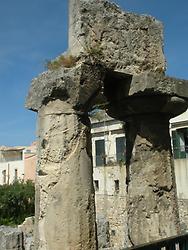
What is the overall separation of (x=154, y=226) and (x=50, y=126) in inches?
81.0

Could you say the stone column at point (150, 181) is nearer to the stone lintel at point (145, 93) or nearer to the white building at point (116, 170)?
the stone lintel at point (145, 93)

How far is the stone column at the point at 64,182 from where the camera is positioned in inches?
159

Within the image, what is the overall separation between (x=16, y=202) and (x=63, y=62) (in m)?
30.7

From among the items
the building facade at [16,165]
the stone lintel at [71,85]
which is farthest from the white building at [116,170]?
the building facade at [16,165]

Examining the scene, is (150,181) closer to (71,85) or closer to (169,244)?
(169,244)

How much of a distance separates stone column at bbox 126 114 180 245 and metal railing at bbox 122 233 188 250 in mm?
1216

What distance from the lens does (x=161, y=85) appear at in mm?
4969

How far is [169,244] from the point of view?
11.9 feet

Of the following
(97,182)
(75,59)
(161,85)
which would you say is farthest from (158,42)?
(97,182)

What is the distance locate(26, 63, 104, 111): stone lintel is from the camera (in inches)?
169

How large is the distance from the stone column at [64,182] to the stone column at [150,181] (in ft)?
3.67

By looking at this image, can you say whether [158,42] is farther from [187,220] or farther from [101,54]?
[187,220]

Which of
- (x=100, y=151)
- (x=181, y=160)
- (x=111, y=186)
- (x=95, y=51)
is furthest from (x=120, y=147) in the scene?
(x=95, y=51)

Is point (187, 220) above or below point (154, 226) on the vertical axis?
below
